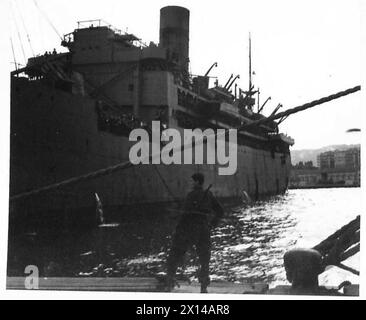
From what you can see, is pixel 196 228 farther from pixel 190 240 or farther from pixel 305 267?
pixel 305 267

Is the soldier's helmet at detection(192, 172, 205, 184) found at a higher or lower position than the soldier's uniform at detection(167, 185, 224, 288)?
higher

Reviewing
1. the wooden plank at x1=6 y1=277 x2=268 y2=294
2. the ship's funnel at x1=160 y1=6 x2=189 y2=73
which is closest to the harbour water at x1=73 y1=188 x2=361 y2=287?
the wooden plank at x1=6 y1=277 x2=268 y2=294

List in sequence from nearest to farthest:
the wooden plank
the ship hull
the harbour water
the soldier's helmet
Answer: the wooden plank → the soldier's helmet → the harbour water → the ship hull

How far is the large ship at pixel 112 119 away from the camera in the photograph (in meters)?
13.8

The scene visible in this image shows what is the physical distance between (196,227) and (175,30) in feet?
80.2

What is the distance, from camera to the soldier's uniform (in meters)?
4.96

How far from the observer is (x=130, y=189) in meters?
16.8

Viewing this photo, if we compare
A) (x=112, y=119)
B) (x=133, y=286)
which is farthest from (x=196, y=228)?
(x=112, y=119)

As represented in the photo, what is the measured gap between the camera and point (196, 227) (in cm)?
497

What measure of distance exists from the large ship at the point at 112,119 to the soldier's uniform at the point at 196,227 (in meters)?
4.61

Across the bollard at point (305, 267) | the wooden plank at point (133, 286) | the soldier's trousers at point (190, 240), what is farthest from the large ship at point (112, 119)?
the bollard at point (305, 267)

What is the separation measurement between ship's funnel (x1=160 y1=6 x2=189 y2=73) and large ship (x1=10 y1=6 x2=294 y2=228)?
0.07 metres

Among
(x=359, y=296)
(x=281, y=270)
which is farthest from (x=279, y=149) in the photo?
(x=359, y=296)

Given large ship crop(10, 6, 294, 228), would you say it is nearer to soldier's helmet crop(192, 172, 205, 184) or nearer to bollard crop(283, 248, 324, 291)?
soldier's helmet crop(192, 172, 205, 184)
